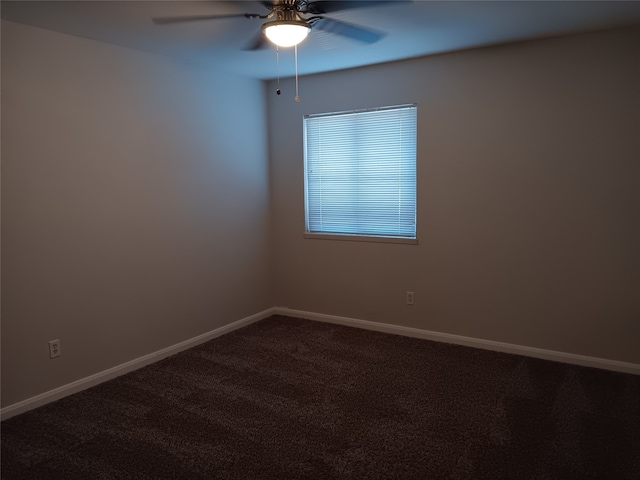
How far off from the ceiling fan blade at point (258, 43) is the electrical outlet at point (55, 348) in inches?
92.5

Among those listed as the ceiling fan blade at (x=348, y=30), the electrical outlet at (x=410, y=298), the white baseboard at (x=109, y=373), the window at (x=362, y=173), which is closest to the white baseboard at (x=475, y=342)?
the electrical outlet at (x=410, y=298)

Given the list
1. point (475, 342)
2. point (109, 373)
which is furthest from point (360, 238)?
point (109, 373)

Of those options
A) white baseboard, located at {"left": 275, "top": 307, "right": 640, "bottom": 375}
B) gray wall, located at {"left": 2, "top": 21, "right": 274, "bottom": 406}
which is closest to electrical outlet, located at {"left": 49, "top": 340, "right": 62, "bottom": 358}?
gray wall, located at {"left": 2, "top": 21, "right": 274, "bottom": 406}

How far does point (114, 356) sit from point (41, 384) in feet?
1.68

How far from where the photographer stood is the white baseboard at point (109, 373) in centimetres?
293

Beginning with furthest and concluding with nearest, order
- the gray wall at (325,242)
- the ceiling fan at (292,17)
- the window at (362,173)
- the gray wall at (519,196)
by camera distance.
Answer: the window at (362,173), the gray wall at (519,196), the gray wall at (325,242), the ceiling fan at (292,17)

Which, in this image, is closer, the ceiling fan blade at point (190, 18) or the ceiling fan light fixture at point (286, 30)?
the ceiling fan light fixture at point (286, 30)

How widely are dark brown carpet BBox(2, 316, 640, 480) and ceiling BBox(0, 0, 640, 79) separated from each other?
2307 millimetres

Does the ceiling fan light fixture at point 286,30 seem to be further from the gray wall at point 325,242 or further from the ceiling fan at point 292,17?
the gray wall at point 325,242

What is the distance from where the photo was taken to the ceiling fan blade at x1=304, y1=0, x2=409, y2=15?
2542 millimetres

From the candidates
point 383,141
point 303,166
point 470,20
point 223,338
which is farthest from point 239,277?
point 470,20

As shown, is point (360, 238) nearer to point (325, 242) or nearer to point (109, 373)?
point (325, 242)

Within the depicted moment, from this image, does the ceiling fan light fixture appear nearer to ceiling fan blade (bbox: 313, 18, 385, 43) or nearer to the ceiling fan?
the ceiling fan

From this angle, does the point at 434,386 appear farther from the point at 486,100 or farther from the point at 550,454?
the point at 486,100
